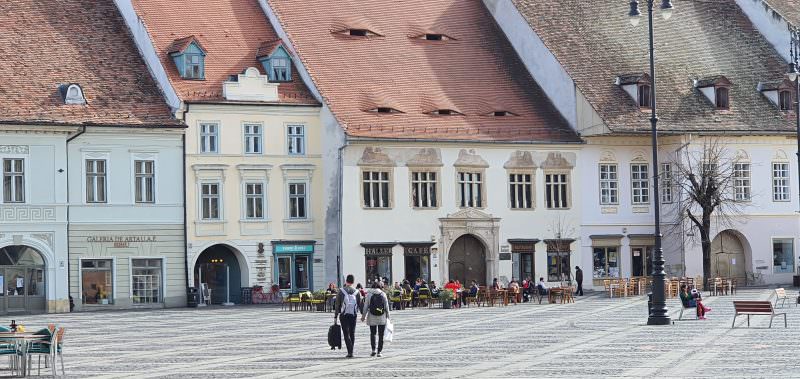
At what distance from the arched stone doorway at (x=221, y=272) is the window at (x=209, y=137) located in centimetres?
A: 382

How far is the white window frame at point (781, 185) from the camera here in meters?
70.0

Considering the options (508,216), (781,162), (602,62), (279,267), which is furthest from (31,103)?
(781,162)

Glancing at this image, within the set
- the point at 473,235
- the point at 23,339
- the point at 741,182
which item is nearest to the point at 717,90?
the point at 741,182

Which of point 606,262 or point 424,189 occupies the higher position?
point 424,189

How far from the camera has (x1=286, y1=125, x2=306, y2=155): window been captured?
62125 millimetres

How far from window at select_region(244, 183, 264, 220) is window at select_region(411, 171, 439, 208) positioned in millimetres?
6218

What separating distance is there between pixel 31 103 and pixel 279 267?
1156cm

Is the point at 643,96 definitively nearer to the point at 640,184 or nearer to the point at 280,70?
the point at 640,184

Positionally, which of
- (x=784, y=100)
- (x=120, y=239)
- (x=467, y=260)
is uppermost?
(x=784, y=100)

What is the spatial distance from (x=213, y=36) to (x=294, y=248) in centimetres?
883

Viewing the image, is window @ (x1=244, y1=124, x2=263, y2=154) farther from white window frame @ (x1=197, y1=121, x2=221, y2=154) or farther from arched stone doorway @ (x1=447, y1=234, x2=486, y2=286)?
arched stone doorway @ (x1=447, y1=234, x2=486, y2=286)

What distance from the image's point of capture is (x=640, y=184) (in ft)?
226

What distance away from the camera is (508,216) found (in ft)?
218

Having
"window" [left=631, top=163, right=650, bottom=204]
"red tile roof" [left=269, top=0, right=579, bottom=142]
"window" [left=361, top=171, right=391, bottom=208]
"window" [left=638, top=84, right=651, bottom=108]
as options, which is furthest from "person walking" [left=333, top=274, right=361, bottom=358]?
"window" [left=631, top=163, right=650, bottom=204]
